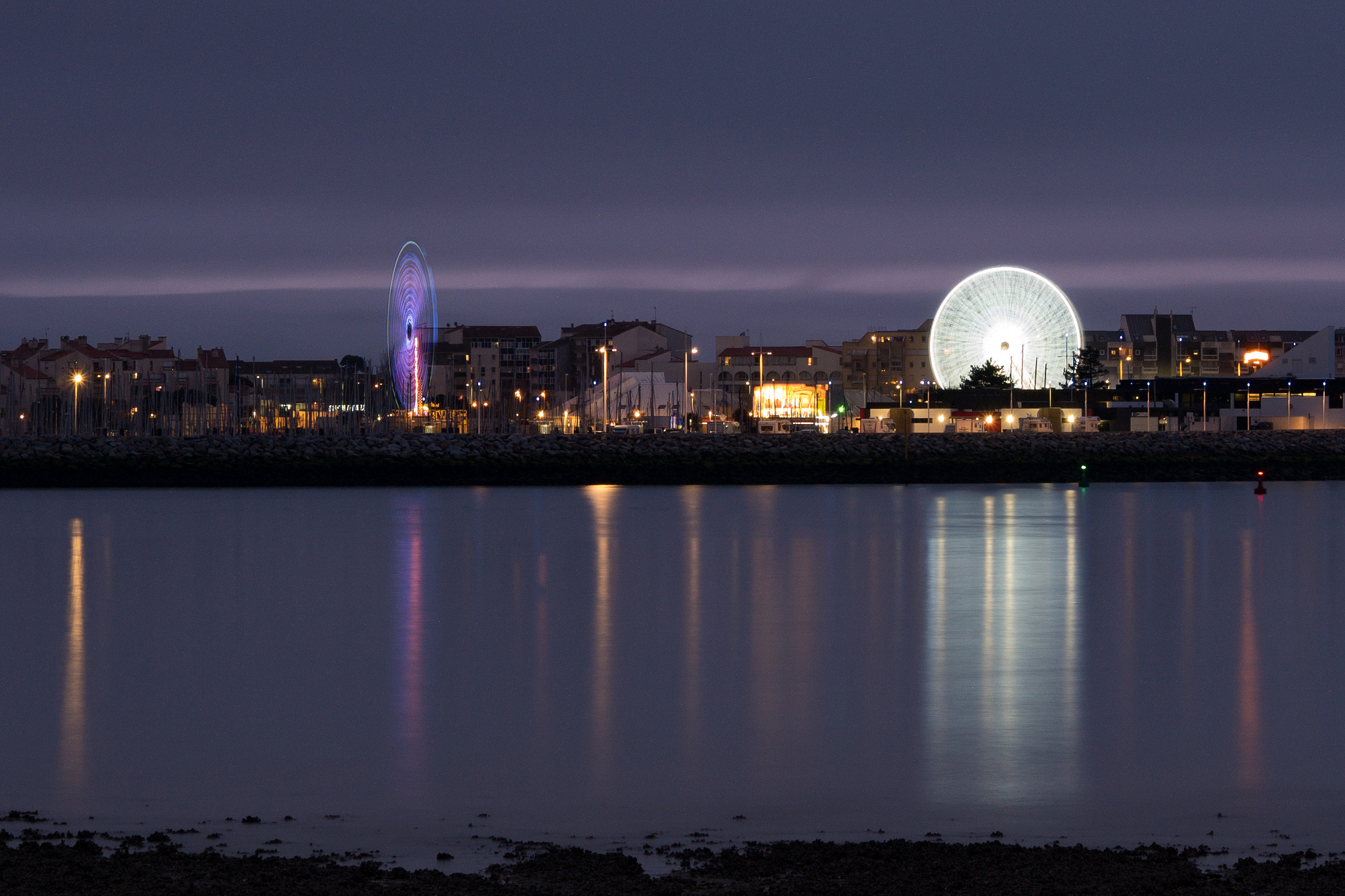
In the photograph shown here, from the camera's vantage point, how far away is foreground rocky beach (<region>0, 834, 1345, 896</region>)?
6.26 m

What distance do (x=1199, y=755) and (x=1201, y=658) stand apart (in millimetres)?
4815

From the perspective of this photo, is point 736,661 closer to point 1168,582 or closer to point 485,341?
point 1168,582

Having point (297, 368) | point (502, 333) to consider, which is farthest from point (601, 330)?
point (297, 368)

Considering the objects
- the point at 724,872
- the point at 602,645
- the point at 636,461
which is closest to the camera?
the point at 724,872

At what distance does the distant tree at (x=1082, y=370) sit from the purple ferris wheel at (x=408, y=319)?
38.0 m

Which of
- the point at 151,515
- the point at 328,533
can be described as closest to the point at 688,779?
the point at 328,533

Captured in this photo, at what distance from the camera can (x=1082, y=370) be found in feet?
333

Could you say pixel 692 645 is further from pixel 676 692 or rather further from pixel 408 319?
pixel 408 319

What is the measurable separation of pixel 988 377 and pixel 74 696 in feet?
314

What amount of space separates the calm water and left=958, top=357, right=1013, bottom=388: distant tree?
74.5 meters

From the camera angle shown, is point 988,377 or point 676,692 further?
point 988,377

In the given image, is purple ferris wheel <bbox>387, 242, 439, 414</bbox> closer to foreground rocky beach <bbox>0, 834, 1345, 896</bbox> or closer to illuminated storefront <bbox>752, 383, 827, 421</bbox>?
illuminated storefront <bbox>752, 383, 827, 421</bbox>

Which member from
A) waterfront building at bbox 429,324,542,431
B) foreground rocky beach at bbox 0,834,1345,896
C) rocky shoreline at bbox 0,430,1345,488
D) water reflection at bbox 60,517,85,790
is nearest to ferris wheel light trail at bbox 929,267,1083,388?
rocky shoreline at bbox 0,430,1345,488

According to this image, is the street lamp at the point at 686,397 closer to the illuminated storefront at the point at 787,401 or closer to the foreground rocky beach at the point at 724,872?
the illuminated storefront at the point at 787,401
